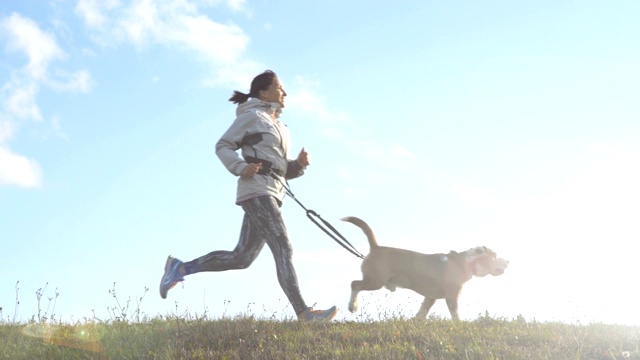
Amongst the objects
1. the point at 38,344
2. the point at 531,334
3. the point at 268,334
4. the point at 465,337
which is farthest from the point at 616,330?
the point at 38,344

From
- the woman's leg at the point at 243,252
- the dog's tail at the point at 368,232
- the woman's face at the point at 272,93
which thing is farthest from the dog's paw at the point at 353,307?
the woman's face at the point at 272,93

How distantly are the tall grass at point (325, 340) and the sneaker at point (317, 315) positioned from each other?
0.08 metres

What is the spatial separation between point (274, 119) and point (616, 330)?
15.6 ft

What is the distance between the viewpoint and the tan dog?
9.84 metres

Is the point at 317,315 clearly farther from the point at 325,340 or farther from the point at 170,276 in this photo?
the point at 170,276

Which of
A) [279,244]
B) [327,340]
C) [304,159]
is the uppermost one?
[304,159]

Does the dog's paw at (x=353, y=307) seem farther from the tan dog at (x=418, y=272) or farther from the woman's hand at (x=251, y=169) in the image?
the woman's hand at (x=251, y=169)

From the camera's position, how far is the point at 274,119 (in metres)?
8.06

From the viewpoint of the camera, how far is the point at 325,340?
6.93 metres

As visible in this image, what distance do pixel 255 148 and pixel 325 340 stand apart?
7.37 ft

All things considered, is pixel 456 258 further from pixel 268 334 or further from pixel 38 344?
pixel 38 344

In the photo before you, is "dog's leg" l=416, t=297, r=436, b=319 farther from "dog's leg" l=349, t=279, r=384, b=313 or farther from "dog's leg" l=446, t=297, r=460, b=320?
"dog's leg" l=349, t=279, r=384, b=313

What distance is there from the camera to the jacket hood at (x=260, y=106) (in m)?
8.04

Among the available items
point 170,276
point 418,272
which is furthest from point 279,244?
point 418,272
